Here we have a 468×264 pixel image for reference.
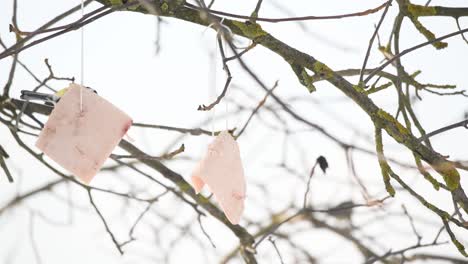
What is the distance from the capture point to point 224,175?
2.25 feet

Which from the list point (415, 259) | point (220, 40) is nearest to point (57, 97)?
point (220, 40)

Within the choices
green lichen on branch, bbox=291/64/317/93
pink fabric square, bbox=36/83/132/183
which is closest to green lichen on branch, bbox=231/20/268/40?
green lichen on branch, bbox=291/64/317/93

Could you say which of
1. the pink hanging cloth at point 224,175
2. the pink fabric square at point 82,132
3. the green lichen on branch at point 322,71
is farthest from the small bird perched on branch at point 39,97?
the green lichen on branch at point 322,71

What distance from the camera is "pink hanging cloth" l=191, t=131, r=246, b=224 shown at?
0.67 meters

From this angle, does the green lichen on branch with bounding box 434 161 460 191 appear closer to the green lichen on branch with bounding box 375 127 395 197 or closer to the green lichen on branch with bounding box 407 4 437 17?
the green lichen on branch with bounding box 375 127 395 197

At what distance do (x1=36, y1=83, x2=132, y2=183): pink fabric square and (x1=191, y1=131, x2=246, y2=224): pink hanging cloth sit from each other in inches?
3.5

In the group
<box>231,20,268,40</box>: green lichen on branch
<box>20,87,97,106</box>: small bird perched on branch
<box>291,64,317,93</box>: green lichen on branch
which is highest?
<box>231,20,268,40</box>: green lichen on branch

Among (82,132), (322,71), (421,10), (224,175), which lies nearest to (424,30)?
(421,10)

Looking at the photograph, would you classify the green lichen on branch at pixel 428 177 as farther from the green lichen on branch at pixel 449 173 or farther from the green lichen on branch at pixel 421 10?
the green lichen on branch at pixel 421 10

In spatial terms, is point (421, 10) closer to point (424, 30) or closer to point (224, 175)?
point (424, 30)

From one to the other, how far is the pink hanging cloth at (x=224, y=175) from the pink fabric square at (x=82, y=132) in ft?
0.29

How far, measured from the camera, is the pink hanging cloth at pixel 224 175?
26.5 inches

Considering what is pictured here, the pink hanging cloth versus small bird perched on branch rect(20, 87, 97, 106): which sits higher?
small bird perched on branch rect(20, 87, 97, 106)

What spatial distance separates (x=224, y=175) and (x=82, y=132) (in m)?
0.15
